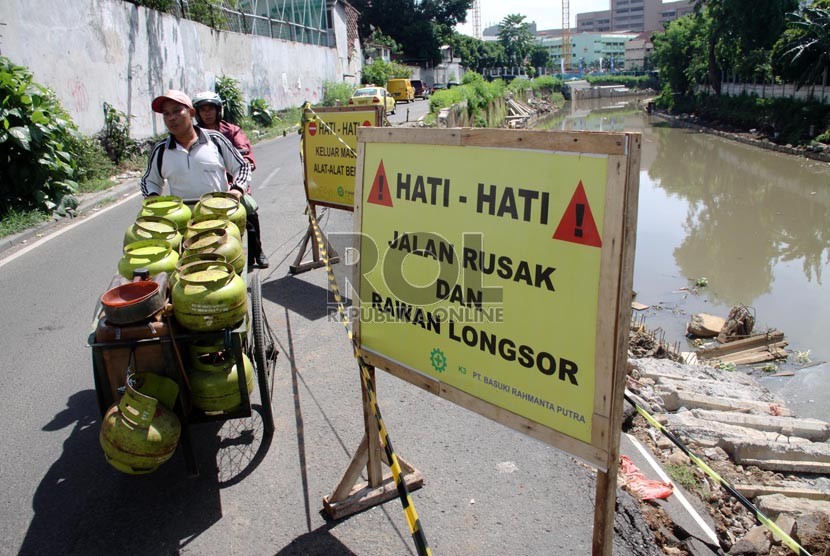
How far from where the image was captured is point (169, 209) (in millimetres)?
4590

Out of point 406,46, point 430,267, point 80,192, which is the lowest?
point 80,192

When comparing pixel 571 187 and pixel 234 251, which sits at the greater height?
pixel 571 187

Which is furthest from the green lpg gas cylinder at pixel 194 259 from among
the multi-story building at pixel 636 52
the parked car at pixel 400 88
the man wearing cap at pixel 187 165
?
the multi-story building at pixel 636 52

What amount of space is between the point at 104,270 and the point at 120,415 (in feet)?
17.9

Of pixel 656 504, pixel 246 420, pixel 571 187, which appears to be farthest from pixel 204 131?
pixel 656 504

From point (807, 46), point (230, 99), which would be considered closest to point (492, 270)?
point (230, 99)

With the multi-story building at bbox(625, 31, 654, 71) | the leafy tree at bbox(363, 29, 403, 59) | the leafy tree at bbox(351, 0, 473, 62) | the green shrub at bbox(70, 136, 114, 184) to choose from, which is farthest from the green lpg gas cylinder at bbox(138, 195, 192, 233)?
the multi-story building at bbox(625, 31, 654, 71)

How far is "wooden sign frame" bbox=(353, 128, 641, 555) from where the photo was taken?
2.11 m

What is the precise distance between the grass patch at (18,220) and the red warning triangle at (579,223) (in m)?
9.87

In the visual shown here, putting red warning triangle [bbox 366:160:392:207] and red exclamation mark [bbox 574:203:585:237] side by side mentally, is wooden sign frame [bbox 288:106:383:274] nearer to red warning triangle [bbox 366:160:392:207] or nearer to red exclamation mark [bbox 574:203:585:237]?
red warning triangle [bbox 366:160:392:207]

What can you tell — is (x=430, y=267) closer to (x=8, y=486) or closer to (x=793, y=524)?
(x=8, y=486)

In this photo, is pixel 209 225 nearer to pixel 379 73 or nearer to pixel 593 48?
pixel 379 73

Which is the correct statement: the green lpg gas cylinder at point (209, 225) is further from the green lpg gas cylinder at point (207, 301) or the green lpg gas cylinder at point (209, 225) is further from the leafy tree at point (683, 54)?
the leafy tree at point (683, 54)

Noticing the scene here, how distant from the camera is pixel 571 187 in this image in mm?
2260
